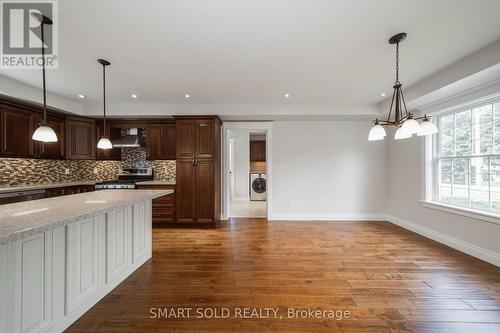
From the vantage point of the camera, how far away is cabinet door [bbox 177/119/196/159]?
14.2 ft

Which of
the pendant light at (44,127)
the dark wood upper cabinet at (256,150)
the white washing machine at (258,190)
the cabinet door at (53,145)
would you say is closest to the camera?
the pendant light at (44,127)

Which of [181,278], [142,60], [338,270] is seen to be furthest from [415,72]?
[181,278]

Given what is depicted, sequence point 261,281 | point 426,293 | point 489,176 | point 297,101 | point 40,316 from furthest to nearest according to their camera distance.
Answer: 1. point 297,101
2. point 489,176
3. point 261,281
4. point 426,293
5. point 40,316

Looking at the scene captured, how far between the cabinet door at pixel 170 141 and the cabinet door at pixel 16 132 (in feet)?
7.07

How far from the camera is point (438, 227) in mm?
3404

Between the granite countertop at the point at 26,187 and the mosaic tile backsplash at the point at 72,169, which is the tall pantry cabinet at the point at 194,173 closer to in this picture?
the mosaic tile backsplash at the point at 72,169

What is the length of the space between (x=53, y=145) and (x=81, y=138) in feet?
1.71

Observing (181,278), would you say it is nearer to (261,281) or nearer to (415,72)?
(261,281)

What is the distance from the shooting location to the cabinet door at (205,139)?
4.32 m

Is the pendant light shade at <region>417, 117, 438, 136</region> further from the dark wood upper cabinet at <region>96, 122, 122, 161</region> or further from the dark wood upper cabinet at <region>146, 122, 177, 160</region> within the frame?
the dark wood upper cabinet at <region>96, 122, 122, 161</region>

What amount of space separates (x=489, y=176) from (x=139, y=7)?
175 inches

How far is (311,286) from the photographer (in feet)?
7.13

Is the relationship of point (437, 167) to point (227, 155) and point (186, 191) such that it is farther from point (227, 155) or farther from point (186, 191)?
point (186, 191)

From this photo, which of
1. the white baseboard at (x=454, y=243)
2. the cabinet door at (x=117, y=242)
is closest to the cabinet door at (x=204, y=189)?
the cabinet door at (x=117, y=242)
